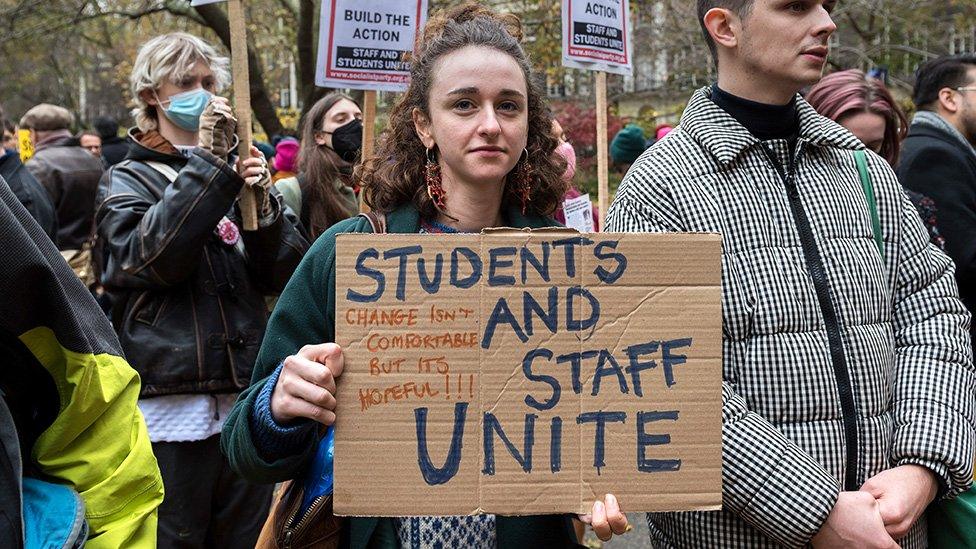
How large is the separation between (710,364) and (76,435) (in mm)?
1164

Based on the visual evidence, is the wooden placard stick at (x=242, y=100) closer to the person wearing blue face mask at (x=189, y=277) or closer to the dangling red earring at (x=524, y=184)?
the person wearing blue face mask at (x=189, y=277)

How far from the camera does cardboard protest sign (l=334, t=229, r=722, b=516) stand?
1825 mm

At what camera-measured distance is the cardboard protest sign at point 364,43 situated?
4.10m

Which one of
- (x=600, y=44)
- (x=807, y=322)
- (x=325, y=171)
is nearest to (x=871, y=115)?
(x=600, y=44)

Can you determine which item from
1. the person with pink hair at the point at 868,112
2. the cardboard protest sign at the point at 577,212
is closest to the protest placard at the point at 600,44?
the cardboard protest sign at the point at 577,212

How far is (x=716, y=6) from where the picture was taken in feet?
7.97

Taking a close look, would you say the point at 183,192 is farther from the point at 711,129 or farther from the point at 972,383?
the point at 972,383

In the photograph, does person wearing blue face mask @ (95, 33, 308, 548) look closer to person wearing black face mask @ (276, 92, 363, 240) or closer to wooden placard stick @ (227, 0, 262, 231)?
wooden placard stick @ (227, 0, 262, 231)

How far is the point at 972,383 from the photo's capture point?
7.82 ft

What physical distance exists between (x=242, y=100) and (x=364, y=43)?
808 millimetres

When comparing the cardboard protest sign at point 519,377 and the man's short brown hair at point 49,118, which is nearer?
the cardboard protest sign at point 519,377

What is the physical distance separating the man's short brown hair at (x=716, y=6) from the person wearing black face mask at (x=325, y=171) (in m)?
2.25

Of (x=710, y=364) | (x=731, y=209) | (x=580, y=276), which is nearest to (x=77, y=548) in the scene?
(x=580, y=276)

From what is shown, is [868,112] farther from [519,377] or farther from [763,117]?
[519,377]
